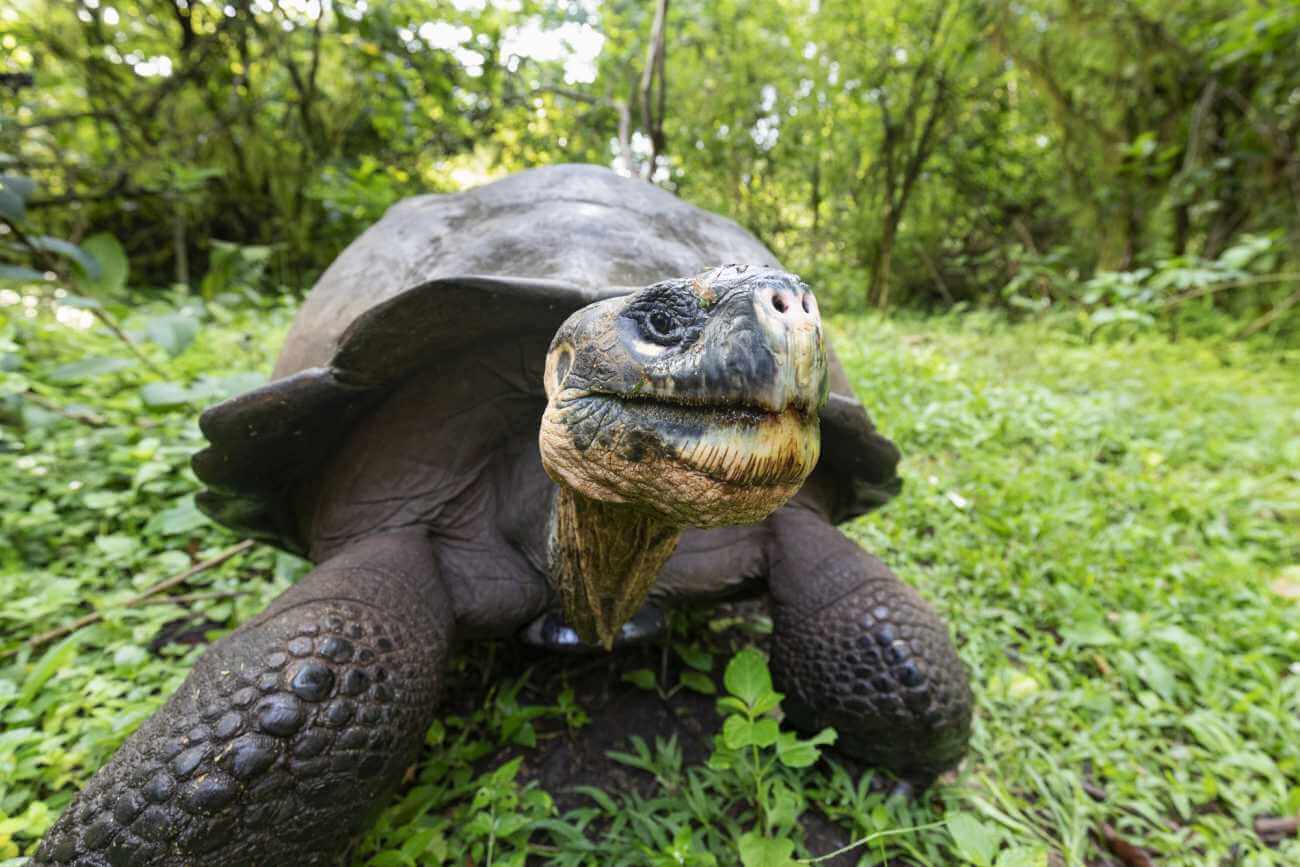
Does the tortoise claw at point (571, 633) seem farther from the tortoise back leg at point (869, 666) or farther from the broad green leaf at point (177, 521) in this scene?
the broad green leaf at point (177, 521)

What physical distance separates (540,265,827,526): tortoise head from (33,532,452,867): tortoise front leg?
0.55 metres

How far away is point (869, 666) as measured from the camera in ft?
4.16

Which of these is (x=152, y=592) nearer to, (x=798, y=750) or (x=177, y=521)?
(x=177, y=521)

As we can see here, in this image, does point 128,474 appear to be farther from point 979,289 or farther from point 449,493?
point 979,289

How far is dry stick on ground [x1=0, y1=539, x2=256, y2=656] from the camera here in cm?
142

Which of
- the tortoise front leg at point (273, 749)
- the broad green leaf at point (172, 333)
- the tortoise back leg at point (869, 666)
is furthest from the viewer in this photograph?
the broad green leaf at point (172, 333)

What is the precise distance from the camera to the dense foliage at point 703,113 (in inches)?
185

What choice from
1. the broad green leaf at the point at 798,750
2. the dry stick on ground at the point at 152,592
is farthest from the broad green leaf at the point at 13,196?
the broad green leaf at the point at 798,750

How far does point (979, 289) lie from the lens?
24.2 feet

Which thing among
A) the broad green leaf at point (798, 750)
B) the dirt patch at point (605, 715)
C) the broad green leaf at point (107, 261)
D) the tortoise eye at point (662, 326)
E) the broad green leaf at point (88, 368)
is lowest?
the dirt patch at point (605, 715)

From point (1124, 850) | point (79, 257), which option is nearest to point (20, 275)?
point (79, 257)

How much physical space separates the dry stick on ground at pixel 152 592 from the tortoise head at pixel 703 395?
4.84 feet

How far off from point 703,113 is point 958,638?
5.64 meters

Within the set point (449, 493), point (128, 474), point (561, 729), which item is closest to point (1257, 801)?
point (561, 729)
